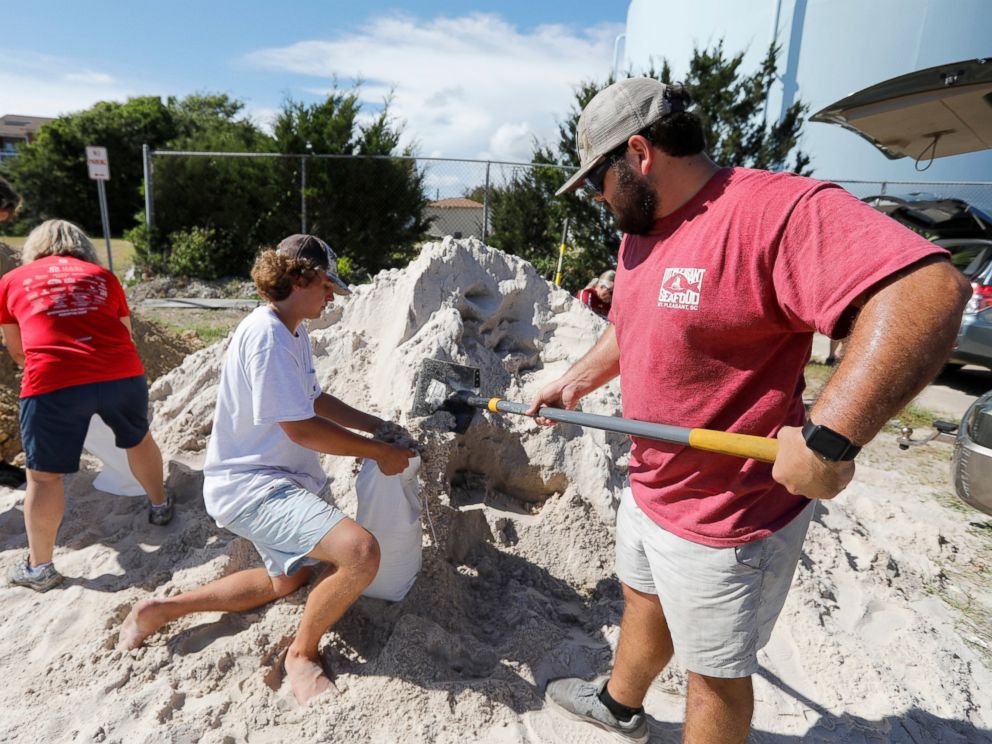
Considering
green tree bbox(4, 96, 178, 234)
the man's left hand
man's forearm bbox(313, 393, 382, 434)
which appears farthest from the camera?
green tree bbox(4, 96, 178, 234)

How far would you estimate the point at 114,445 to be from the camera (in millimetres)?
3590

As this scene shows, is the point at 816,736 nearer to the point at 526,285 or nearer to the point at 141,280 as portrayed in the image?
the point at 526,285

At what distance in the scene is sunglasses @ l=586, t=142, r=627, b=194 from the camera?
1804 mm

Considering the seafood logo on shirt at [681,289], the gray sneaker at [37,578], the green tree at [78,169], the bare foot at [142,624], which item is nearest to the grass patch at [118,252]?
the green tree at [78,169]

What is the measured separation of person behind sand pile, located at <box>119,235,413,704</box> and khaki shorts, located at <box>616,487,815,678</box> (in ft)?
3.26

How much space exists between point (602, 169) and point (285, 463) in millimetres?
1520

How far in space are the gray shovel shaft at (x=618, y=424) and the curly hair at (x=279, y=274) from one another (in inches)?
34.5

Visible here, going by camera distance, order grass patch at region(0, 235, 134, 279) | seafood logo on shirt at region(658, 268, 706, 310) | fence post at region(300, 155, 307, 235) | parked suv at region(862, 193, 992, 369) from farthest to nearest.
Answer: grass patch at region(0, 235, 134, 279)
fence post at region(300, 155, 307, 235)
parked suv at region(862, 193, 992, 369)
seafood logo on shirt at region(658, 268, 706, 310)

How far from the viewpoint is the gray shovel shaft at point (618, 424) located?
1679 millimetres

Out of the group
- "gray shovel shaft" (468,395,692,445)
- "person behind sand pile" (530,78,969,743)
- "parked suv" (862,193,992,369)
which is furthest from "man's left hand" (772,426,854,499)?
"parked suv" (862,193,992,369)

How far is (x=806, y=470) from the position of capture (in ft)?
4.56

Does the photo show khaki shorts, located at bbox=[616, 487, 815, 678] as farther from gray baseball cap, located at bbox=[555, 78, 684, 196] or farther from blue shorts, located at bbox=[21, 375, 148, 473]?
blue shorts, located at bbox=[21, 375, 148, 473]

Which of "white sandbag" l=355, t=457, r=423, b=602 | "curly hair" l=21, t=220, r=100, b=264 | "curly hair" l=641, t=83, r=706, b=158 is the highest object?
"curly hair" l=641, t=83, r=706, b=158

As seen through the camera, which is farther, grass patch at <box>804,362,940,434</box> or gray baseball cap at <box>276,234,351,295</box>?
grass patch at <box>804,362,940,434</box>
